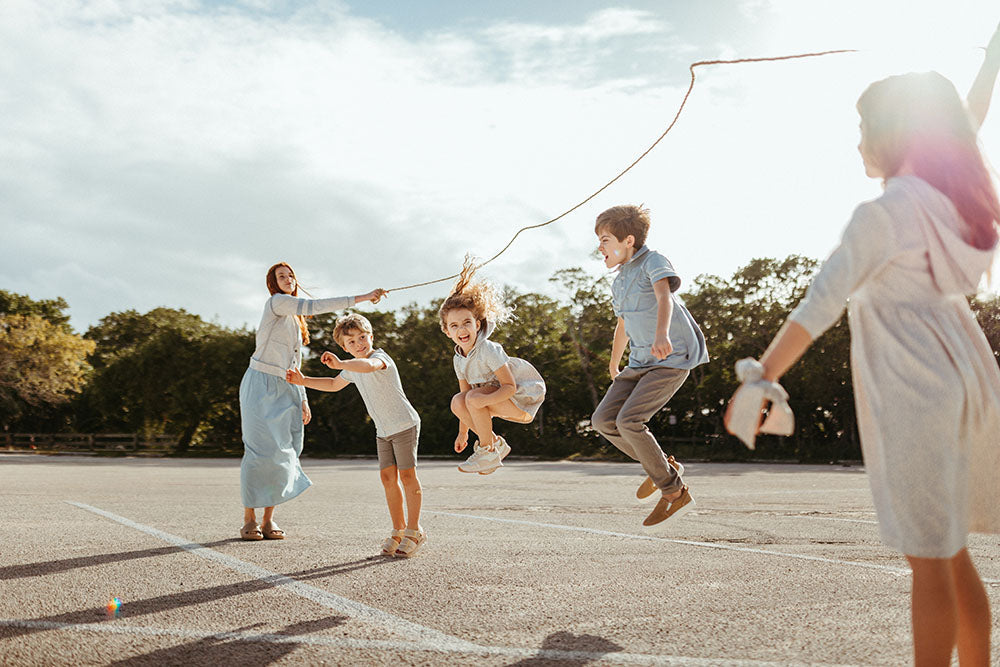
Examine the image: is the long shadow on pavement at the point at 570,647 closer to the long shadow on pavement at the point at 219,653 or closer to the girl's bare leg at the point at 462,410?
the long shadow on pavement at the point at 219,653

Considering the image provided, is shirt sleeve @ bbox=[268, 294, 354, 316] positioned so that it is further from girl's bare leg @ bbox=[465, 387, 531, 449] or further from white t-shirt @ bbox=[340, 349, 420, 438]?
girl's bare leg @ bbox=[465, 387, 531, 449]

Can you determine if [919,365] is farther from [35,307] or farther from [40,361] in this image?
[35,307]

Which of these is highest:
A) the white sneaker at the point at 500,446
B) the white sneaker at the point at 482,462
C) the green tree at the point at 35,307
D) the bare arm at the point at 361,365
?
the green tree at the point at 35,307

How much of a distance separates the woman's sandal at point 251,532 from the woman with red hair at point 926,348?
5980 millimetres

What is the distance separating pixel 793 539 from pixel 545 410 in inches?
1363

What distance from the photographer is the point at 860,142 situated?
286cm

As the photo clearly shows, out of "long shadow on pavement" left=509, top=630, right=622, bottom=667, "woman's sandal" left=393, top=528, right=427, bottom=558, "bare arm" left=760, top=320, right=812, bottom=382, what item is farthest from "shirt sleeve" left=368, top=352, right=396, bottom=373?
"bare arm" left=760, top=320, right=812, bottom=382

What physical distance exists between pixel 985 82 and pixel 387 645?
3.27 meters

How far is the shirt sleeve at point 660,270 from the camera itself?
498cm

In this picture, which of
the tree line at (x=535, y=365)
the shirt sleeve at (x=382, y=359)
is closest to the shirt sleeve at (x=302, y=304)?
the shirt sleeve at (x=382, y=359)

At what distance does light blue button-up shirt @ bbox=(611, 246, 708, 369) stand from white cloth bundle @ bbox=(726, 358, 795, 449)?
2585 mm

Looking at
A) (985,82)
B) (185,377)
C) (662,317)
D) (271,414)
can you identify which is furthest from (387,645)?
(185,377)

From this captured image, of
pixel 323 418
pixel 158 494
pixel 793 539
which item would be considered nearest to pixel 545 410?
pixel 323 418

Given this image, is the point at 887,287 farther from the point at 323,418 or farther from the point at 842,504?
the point at 323,418
